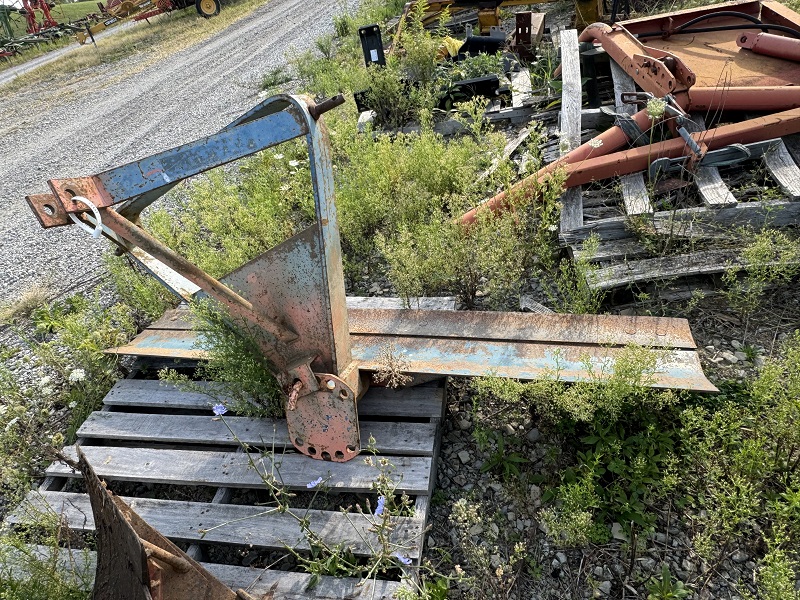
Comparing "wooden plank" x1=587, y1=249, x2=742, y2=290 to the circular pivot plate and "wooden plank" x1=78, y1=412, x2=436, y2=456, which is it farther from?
the circular pivot plate

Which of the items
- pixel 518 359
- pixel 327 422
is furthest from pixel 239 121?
pixel 518 359

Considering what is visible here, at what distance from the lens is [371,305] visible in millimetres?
3227

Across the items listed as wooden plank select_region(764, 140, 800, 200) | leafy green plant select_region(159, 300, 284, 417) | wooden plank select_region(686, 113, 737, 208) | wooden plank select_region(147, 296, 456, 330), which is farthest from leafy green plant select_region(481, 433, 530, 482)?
wooden plank select_region(764, 140, 800, 200)

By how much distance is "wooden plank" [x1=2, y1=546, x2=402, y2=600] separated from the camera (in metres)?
2.02

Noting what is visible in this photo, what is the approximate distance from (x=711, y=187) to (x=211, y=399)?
322 cm

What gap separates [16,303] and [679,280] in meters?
4.85

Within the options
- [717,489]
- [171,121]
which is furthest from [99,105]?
[717,489]

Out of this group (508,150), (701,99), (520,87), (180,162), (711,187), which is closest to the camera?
(180,162)

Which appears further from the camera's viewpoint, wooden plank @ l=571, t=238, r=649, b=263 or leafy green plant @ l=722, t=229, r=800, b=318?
wooden plank @ l=571, t=238, r=649, b=263

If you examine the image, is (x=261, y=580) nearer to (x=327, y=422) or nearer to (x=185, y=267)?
(x=327, y=422)

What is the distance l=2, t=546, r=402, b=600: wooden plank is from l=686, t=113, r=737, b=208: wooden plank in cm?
276

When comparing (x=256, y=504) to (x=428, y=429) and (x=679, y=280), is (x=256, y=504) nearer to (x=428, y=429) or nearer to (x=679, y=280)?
(x=428, y=429)

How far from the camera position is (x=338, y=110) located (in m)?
5.97

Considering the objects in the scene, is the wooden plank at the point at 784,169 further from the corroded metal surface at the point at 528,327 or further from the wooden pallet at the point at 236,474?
the wooden pallet at the point at 236,474
